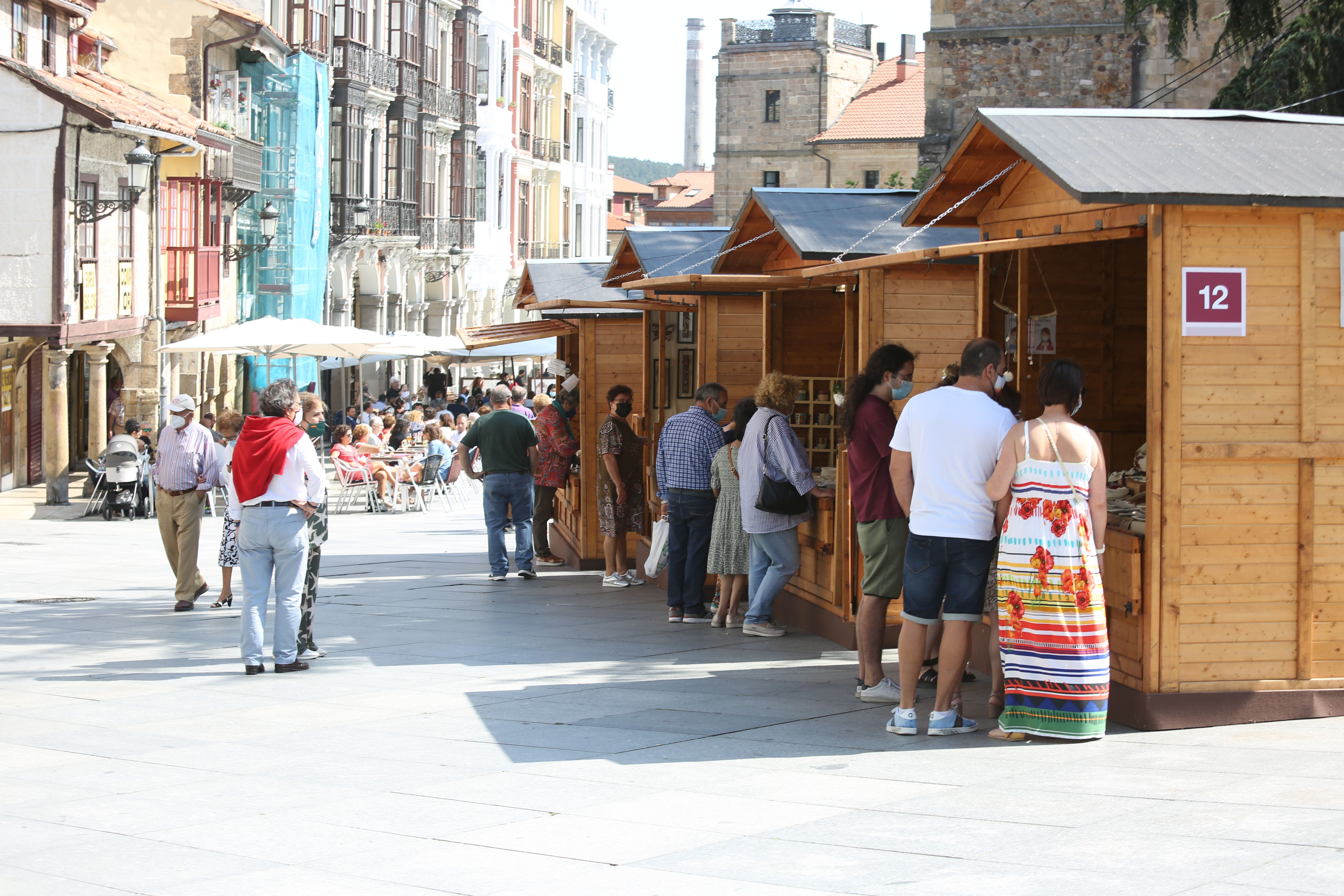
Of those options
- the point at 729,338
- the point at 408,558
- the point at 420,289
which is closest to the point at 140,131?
the point at 408,558

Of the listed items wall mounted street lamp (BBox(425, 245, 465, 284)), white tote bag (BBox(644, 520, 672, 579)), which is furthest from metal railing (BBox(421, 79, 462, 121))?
white tote bag (BBox(644, 520, 672, 579))

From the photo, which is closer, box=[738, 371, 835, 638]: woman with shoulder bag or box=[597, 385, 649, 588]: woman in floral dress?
box=[738, 371, 835, 638]: woman with shoulder bag

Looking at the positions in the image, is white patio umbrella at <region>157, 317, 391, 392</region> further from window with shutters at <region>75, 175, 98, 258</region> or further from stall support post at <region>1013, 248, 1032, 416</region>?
stall support post at <region>1013, 248, 1032, 416</region>

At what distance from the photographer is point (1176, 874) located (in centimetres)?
510

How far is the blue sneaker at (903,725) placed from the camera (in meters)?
7.42

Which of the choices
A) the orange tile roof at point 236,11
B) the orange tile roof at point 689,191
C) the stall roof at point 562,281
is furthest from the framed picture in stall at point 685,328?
the orange tile roof at point 689,191

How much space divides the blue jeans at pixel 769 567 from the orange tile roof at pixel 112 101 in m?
15.1

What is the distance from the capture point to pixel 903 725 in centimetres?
742

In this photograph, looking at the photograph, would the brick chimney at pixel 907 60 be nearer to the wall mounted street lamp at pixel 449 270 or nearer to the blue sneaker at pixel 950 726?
the wall mounted street lamp at pixel 449 270

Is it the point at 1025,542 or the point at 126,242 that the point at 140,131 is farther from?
the point at 1025,542

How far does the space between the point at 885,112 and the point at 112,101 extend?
6191 centimetres

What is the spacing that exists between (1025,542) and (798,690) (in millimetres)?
1970

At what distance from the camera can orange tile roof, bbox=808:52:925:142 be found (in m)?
81.0

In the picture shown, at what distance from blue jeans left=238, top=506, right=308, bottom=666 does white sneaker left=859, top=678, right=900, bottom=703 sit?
11.6 feet
